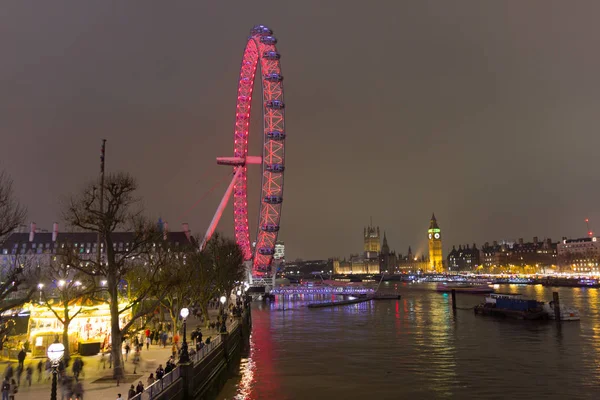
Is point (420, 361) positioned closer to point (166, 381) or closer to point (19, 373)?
point (166, 381)

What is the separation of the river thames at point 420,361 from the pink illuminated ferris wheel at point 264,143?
2668cm

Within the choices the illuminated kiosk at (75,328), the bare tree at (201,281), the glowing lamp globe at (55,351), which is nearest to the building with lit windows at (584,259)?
the bare tree at (201,281)

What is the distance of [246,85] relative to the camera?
74.2 meters

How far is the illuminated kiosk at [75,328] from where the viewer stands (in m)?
28.4

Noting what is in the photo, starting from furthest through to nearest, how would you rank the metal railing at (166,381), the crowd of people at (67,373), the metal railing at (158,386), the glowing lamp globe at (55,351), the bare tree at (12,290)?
the crowd of people at (67,373) → the bare tree at (12,290) → the metal railing at (166,381) → the metal railing at (158,386) → the glowing lamp globe at (55,351)

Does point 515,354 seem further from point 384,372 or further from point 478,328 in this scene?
point 478,328

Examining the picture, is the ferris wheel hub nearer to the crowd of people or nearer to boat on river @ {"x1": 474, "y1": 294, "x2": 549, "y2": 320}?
boat on river @ {"x1": 474, "y1": 294, "x2": 549, "y2": 320}

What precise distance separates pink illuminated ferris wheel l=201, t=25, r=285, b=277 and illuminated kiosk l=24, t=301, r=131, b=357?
4638 cm

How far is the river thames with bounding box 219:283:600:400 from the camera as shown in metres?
26.2

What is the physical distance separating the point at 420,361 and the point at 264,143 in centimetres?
4748

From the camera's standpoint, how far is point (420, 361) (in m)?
33.8

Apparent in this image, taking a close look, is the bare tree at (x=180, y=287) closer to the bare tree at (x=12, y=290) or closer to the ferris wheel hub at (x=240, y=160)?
the bare tree at (x=12, y=290)

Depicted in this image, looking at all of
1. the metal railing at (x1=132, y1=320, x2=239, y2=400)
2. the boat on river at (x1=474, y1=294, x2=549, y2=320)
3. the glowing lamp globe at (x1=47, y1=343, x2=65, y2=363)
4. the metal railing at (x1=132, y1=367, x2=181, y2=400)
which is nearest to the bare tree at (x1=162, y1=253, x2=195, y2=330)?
the metal railing at (x1=132, y1=320, x2=239, y2=400)

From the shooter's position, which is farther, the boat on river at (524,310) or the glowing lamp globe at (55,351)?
the boat on river at (524,310)
